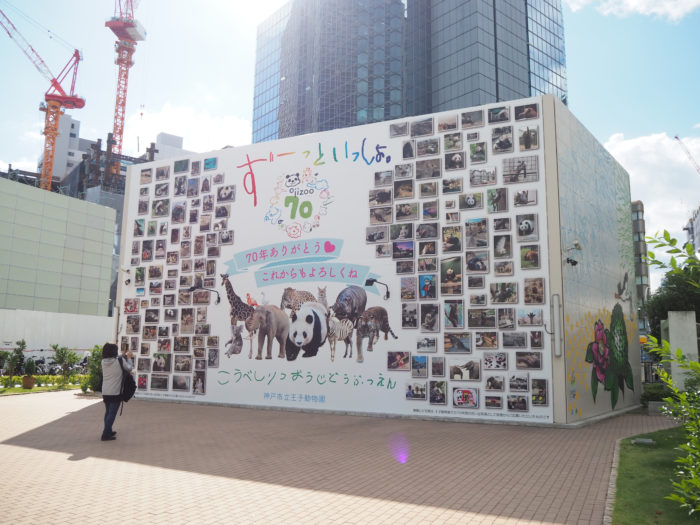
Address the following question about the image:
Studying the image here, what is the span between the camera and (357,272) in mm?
16500

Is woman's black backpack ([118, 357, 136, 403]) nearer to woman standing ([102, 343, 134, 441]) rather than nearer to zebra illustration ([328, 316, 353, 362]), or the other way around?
woman standing ([102, 343, 134, 441])

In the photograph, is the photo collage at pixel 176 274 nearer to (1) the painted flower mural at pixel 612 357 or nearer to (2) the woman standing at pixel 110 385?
(2) the woman standing at pixel 110 385

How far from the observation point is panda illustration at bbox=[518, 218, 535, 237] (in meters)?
14.5

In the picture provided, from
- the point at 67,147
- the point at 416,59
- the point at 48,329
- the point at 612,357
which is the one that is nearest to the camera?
the point at 612,357

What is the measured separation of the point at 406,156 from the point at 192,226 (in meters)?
8.36

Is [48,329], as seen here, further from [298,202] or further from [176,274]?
[298,202]

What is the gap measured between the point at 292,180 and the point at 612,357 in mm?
12494

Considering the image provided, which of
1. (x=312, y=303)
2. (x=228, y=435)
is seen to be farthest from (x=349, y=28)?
(x=228, y=435)

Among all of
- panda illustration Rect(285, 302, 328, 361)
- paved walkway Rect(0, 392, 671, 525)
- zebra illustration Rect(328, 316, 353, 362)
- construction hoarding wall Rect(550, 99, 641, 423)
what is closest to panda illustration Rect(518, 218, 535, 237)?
construction hoarding wall Rect(550, 99, 641, 423)

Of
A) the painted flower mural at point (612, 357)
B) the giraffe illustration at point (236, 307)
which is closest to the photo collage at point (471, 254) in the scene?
the painted flower mural at point (612, 357)

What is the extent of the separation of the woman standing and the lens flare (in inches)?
222

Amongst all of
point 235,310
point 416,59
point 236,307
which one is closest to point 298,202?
point 236,307

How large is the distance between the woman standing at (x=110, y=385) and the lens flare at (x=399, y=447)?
5642 mm

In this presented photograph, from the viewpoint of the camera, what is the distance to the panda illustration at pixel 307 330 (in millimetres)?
16844
